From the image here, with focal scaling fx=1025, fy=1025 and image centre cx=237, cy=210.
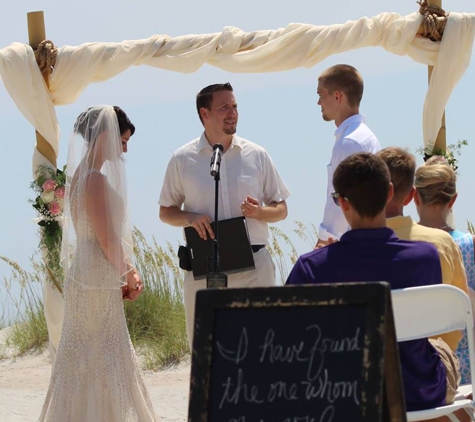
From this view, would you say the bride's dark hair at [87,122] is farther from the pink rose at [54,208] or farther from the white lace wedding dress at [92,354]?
the pink rose at [54,208]

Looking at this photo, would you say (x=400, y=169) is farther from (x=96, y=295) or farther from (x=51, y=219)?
(x=51, y=219)

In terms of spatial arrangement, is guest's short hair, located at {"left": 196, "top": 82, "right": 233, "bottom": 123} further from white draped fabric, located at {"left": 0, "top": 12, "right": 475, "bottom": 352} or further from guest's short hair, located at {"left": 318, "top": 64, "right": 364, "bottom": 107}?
white draped fabric, located at {"left": 0, "top": 12, "right": 475, "bottom": 352}

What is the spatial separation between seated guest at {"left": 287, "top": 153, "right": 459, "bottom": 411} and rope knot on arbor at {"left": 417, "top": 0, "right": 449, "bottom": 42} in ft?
16.6

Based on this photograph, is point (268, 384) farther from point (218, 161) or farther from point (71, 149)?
point (71, 149)

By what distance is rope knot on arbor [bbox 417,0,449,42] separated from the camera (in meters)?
8.69

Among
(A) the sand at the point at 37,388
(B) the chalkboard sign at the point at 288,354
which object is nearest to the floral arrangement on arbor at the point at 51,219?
(A) the sand at the point at 37,388

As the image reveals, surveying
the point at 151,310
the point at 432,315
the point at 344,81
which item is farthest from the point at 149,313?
the point at 432,315

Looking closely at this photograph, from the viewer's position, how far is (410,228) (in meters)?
4.40

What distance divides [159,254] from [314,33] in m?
2.99

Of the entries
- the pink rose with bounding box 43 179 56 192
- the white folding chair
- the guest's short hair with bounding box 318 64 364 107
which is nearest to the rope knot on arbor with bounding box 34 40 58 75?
the pink rose with bounding box 43 179 56 192

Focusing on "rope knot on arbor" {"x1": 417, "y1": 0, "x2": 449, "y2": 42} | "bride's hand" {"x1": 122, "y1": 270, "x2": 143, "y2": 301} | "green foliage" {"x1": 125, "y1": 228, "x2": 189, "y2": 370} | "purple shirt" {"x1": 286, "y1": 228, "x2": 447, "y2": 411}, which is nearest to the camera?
"purple shirt" {"x1": 286, "y1": 228, "x2": 447, "y2": 411}

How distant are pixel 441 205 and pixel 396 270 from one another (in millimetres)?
1092

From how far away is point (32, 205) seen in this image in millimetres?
8352

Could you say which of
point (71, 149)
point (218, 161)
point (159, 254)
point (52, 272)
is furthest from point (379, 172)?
point (159, 254)
